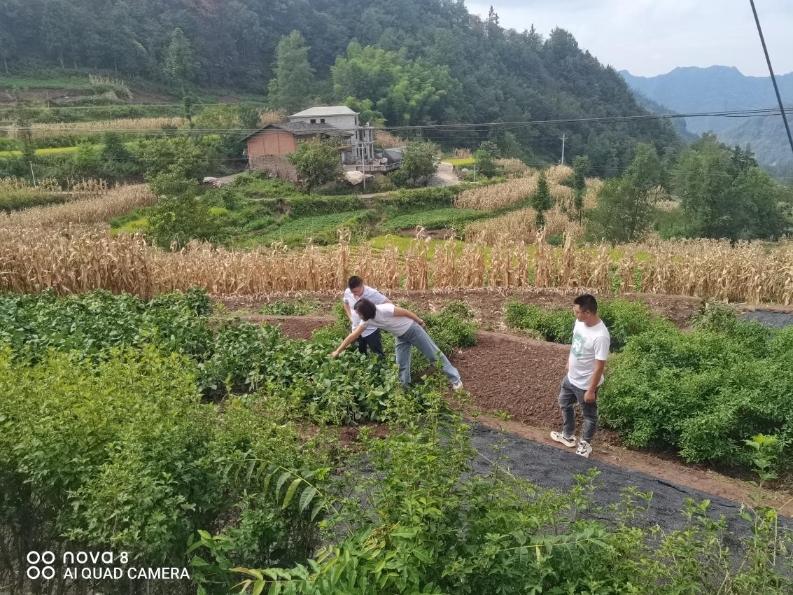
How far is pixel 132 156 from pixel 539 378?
3756 cm

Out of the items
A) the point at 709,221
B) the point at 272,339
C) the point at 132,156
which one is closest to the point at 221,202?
the point at 132,156

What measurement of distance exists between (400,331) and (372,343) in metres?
0.65

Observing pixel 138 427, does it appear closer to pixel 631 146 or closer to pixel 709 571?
pixel 709 571

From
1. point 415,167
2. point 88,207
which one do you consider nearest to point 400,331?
point 88,207

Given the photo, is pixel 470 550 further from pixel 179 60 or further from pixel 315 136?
pixel 179 60

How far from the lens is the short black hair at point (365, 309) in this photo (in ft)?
22.9

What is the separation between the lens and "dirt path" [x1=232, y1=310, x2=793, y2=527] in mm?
6004

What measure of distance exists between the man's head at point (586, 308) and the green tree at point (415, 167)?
36.9 meters

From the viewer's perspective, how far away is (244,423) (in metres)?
3.95

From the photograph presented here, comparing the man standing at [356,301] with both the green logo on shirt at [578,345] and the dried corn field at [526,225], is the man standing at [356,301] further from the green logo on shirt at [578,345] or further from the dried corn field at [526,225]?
the dried corn field at [526,225]

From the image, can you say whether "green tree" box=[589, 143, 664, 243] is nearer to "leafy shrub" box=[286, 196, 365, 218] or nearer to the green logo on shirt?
"leafy shrub" box=[286, 196, 365, 218]

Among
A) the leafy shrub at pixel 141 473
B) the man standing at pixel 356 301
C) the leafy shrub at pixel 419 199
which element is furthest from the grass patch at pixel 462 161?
the leafy shrub at pixel 141 473

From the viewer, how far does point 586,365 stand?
6.35 meters

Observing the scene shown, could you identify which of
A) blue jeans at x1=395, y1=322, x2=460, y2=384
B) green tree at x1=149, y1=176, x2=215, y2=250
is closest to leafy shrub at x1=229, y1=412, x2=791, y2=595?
blue jeans at x1=395, y1=322, x2=460, y2=384
